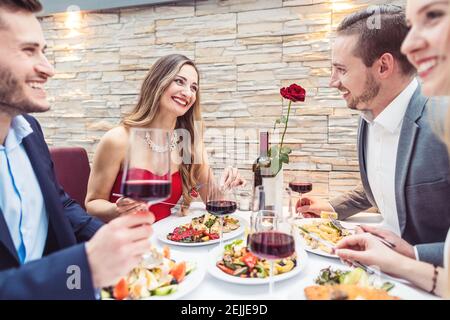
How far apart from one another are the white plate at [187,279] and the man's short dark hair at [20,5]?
0.87 meters

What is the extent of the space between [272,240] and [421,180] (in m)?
0.77

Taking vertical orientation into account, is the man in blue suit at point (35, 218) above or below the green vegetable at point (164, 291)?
above

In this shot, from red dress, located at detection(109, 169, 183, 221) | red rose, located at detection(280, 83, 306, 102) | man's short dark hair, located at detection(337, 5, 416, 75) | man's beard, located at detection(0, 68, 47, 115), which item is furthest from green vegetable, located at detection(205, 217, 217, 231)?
man's short dark hair, located at detection(337, 5, 416, 75)

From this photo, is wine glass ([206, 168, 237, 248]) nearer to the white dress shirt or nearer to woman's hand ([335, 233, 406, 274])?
woman's hand ([335, 233, 406, 274])

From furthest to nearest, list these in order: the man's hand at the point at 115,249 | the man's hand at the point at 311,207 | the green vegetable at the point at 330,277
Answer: the man's hand at the point at 311,207, the green vegetable at the point at 330,277, the man's hand at the point at 115,249

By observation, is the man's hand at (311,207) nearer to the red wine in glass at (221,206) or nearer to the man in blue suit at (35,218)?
the red wine in glass at (221,206)

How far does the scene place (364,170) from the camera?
5.26 feet

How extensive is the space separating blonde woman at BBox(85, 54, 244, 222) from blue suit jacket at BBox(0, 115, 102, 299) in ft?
1.24

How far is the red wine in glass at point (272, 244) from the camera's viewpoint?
2.57 ft

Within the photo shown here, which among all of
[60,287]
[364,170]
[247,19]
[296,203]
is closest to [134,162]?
[60,287]

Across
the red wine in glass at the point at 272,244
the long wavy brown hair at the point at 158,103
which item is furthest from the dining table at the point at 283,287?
the long wavy brown hair at the point at 158,103

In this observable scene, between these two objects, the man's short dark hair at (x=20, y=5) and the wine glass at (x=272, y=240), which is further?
the man's short dark hair at (x=20, y=5)

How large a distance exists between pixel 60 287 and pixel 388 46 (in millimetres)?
1563

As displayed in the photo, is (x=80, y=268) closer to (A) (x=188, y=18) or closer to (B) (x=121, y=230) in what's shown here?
(B) (x=121, y=230)
